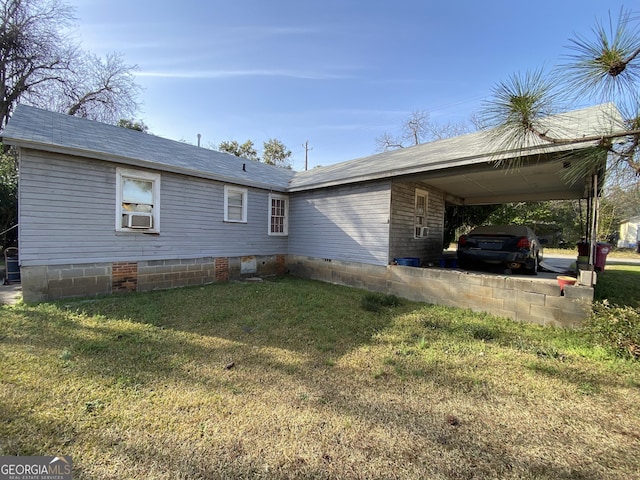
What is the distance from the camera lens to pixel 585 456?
2.06 m

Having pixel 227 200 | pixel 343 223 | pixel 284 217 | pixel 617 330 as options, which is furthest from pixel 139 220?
pixel 617 330

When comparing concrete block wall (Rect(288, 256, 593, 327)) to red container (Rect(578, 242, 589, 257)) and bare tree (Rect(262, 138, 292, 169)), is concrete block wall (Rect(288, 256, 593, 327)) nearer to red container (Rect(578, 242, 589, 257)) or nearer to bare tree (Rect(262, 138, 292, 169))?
red container (Rect(578, 242, 589, 257))

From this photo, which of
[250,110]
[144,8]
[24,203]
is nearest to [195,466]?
[24,203]

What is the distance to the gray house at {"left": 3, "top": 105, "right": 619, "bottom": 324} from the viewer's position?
586 cm

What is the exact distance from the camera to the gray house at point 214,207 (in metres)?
5.86

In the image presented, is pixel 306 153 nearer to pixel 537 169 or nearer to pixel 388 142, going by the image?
pixel 388 142

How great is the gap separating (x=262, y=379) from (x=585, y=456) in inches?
113

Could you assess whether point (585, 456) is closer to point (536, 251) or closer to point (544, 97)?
point (544, 97)

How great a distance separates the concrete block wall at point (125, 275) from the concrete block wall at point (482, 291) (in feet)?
12.2

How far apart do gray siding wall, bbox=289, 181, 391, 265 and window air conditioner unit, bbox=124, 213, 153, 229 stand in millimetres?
4694

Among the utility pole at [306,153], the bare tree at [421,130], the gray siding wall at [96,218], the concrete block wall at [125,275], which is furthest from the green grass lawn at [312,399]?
the utility pole at [306,153]

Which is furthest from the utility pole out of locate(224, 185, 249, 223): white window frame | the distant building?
the distant building

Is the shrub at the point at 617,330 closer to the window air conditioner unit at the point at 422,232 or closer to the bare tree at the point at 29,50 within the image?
the window air conditioner unit at the point at 422,232

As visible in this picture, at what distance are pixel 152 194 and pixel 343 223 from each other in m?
5.44
